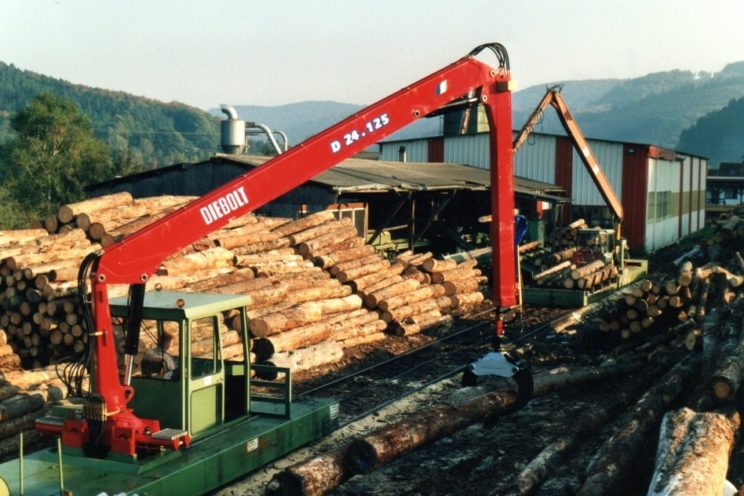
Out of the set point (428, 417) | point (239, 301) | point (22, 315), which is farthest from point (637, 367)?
point (22, 315)

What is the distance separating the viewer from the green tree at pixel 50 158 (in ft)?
166

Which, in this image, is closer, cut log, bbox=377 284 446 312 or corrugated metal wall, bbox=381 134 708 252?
cut log, bbox=377 284 446 312

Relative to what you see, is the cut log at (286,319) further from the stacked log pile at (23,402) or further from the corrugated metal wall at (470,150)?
the corrugated metal wall at (470,150)

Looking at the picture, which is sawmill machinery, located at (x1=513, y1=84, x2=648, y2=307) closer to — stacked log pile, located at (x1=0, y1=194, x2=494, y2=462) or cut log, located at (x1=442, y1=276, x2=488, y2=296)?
cut log, located at (x1=442, y1=276, x2=488, y2=296)

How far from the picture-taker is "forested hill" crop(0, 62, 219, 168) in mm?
162750

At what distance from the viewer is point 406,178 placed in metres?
27.7

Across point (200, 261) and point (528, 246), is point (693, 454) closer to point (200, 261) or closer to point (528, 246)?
point (200, 261)

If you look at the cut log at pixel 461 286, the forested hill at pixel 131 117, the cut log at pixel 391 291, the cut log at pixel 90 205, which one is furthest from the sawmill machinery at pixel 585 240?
the forested hill at pixel 131 117

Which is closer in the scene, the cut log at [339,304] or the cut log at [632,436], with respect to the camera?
the cut log at [632,436]

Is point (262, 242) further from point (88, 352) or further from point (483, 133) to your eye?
point (483, 133)

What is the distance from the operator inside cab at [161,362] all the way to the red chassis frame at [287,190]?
54cm

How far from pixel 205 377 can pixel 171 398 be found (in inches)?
16.9

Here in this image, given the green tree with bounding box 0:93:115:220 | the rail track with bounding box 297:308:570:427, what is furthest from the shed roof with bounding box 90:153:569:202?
the green tree with bounding box 0:93:115:220

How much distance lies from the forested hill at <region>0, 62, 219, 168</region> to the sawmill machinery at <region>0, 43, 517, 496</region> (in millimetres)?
145660
